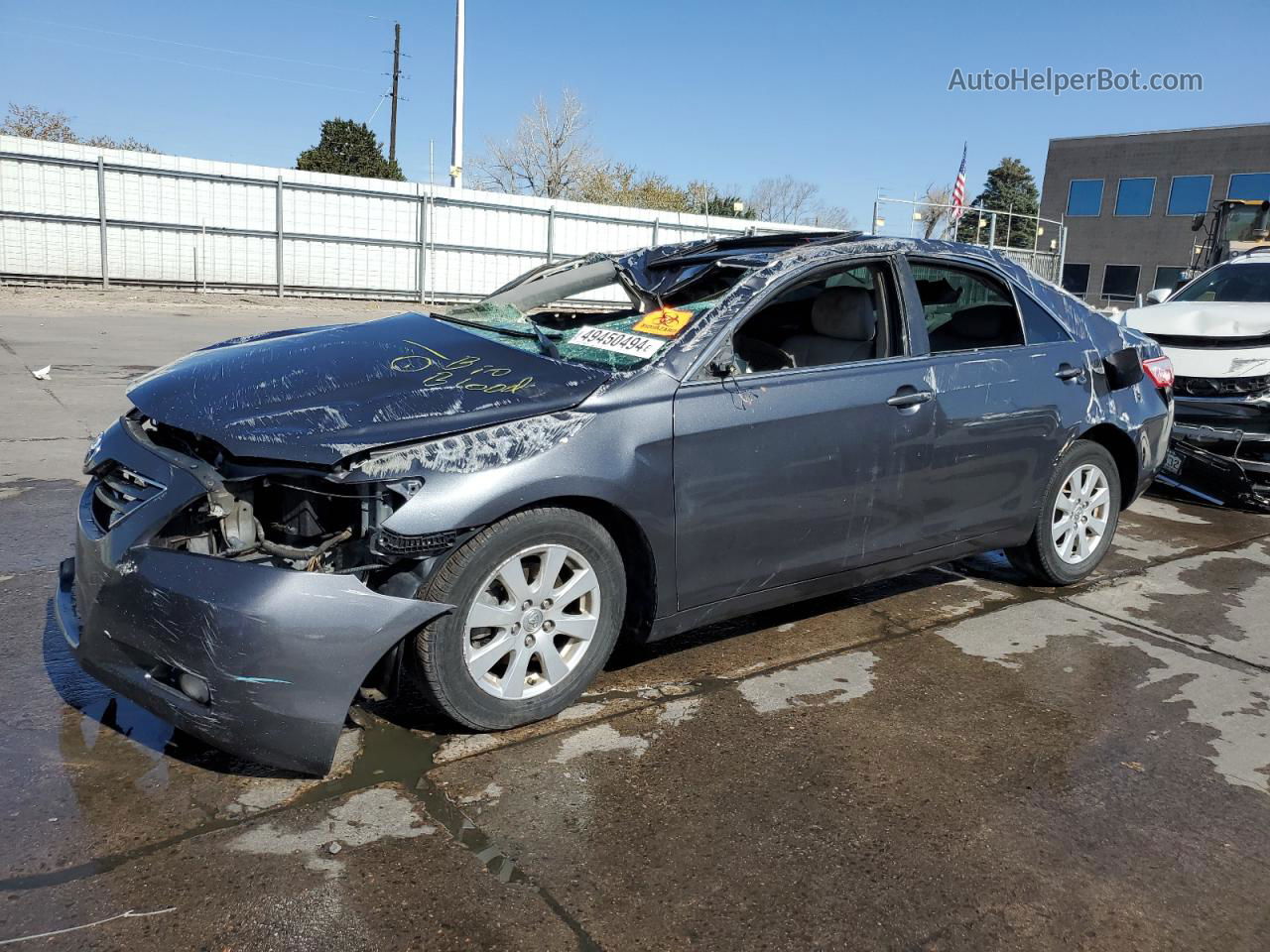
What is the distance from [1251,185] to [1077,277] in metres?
7.88

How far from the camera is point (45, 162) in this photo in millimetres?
20547

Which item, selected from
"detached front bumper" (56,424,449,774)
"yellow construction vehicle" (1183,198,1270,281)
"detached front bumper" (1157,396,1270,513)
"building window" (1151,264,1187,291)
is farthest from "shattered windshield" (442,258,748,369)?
"building window" (1151,264,1187,291)

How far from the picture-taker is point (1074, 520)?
503 centimetres

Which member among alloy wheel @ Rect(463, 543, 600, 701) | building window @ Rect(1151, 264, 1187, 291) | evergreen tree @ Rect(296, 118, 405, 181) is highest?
evergreen tree @ Rect(296, 118, 405, 181)

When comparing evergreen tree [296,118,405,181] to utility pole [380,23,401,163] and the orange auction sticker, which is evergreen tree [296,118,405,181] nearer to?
utility pole [380,23,401,163]

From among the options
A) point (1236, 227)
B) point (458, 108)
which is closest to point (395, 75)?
point (458, 108)

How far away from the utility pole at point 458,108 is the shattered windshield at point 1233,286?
22251 mm

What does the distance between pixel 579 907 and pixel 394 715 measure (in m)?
1.18

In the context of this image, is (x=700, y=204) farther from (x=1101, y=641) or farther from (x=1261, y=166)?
(x=1101, y=641)

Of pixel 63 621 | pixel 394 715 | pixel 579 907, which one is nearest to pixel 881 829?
pixel 579 907

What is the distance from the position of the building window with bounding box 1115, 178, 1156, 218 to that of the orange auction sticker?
47.2 meters

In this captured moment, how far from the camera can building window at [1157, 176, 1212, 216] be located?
4253 cm

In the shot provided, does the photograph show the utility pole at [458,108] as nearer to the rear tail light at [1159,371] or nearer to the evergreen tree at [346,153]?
the evergreen tree at [346,153]

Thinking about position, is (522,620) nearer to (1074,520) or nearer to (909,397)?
(909,397)
